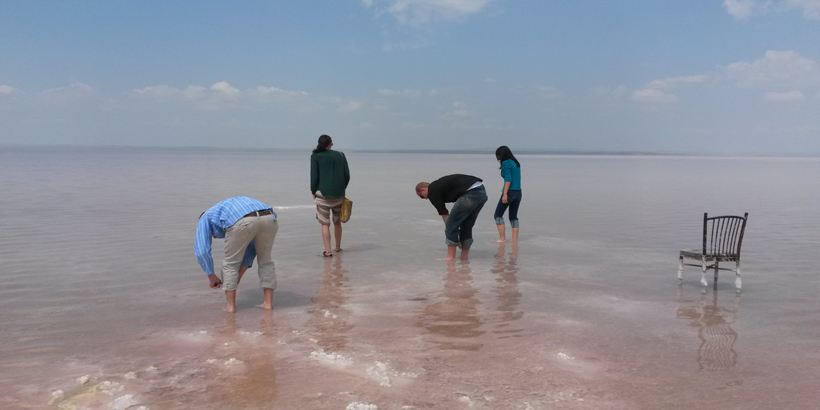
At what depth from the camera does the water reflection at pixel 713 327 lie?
523cm

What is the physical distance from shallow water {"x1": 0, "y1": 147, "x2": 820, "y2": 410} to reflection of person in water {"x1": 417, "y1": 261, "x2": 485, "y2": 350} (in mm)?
26

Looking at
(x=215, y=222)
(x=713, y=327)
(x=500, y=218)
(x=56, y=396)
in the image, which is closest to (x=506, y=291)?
(x=713, y=327)

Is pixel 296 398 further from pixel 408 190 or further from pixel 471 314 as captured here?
pixel 408 190

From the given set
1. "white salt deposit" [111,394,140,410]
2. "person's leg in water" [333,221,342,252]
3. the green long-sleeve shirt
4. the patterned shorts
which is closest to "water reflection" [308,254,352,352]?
the patterned shorts

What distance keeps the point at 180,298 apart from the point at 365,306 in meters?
2.13

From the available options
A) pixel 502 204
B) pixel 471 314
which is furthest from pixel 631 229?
pixel 471 314

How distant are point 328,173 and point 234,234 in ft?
12.7

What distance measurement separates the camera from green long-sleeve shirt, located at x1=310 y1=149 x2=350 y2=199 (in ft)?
32.3

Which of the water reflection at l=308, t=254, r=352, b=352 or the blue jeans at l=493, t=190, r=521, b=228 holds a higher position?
the blue jeans at l=493, t=190, r=521, b=228

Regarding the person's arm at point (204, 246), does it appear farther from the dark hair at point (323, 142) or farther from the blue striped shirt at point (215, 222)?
the dark hair at point (323, 142)

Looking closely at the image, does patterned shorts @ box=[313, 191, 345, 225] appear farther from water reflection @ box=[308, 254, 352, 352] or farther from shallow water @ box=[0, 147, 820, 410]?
water reflection @ box=[308, 254, 352, 352]

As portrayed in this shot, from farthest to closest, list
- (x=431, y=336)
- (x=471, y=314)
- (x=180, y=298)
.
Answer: (x=180, y=298), (x=471, y=314), (x=431, y=336)

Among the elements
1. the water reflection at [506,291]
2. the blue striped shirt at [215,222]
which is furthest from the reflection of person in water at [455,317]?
the blue striped shirt at [215,222]

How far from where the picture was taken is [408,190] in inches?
974
